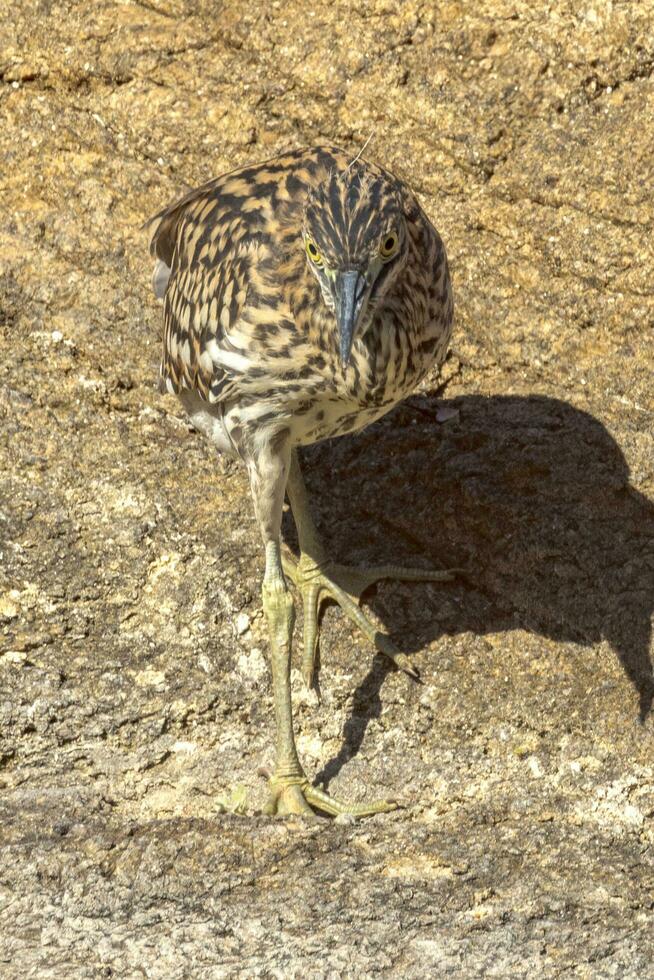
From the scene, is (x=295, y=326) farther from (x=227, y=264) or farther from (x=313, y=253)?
(x=227, y=264)

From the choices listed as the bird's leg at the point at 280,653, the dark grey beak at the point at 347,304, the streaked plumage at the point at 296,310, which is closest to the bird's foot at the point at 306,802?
the bird's leg at the point at 280,653

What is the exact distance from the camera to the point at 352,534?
4.85 metres

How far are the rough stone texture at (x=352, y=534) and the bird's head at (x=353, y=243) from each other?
1210 mm

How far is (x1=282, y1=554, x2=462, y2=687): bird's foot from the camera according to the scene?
4.54 meters

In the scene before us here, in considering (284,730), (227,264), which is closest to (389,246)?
(227,264)

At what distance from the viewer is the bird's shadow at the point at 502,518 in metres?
4.42

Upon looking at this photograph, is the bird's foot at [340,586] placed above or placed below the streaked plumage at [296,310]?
below

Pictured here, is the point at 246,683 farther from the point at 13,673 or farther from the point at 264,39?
the point at 264,39

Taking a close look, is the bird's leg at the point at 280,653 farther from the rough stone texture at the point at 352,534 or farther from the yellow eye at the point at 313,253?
the yellow eye at the point at 313,253

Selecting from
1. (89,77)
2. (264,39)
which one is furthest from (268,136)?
(89,77)

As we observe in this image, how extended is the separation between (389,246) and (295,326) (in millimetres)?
368

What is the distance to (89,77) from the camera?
5730 millimetres

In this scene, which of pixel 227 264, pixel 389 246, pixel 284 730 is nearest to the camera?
pixel 389 246

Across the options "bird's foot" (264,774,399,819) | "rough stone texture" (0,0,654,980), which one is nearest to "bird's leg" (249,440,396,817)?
"bird's foot" (264,774,399,819)
